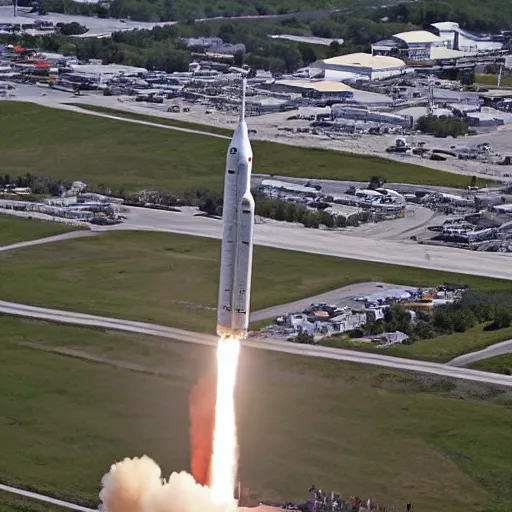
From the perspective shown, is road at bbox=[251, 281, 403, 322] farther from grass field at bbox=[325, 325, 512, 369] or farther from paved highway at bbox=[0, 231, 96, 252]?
paved highway at bbox=[0, 231, 96, 252]

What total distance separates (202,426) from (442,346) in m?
24.4

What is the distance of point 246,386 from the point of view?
275 ft

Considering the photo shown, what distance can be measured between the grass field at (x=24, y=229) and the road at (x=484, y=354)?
152ft

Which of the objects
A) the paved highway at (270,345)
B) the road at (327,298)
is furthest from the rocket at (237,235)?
the road at (327,298)

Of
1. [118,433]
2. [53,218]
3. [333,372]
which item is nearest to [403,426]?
[333,372]

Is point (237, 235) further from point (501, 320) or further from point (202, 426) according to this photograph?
point (501, 320)

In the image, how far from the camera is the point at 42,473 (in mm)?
70062

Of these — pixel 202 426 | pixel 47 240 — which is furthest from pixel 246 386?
pixel 47 240

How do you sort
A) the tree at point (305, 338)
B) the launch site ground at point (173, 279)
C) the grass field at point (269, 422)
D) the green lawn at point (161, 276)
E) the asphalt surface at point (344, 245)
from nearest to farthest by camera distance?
the grass field at point (269, 422) < the tree at point (305, 338) < the launch site ground at point (173, 279) < the green lawn at point (161, 276) < the asphalt surface at point (344, 245)

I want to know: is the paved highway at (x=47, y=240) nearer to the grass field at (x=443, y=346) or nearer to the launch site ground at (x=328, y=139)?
the grass field at (x=443, y=346)

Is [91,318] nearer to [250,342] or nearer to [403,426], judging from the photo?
[250,342]

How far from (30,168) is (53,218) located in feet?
93.5

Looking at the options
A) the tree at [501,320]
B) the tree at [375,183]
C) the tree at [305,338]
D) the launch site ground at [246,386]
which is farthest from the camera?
the tree at [375,183]

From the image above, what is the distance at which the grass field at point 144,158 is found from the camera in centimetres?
15950
